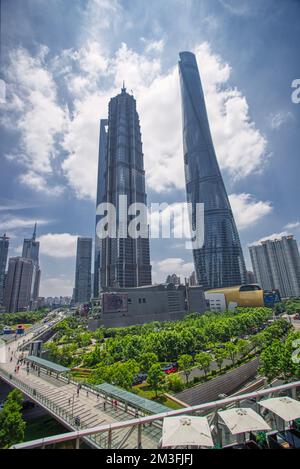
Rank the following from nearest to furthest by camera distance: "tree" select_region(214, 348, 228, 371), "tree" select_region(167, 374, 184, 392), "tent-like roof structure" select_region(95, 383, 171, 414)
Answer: "tent-like roof structure" select_region(95, 383, 171, 414) → "tree" select_region(167, 374, 184, 392) → "tree" select_region(214, 348, 228, 371)

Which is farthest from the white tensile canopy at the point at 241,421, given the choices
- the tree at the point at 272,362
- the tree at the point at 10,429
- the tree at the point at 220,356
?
the tree at the point at 220,356

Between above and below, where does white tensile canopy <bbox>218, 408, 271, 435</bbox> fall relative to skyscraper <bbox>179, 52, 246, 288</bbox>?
below

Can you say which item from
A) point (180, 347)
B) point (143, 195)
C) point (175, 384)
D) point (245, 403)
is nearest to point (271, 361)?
point (175, 384)

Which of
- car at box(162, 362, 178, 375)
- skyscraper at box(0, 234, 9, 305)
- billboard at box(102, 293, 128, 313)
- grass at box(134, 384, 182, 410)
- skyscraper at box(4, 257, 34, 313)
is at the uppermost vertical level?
skyscraper at box(0, 234, 9, 305)

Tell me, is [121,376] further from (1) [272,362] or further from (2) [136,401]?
(1) [272,362]

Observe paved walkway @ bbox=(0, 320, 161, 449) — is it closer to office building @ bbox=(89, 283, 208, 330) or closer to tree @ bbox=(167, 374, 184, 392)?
tree @ bbox=(167, 374, 184, 392)

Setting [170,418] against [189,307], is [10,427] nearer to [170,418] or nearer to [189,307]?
[170,418]

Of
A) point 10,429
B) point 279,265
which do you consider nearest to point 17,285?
point 10,429

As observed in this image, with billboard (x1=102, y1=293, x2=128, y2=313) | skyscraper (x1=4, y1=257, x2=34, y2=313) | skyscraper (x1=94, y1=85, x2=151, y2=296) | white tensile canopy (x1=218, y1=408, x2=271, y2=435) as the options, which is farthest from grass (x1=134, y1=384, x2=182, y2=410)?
skyscraper (x1=4, y1=257, x2=34, y2=313)
